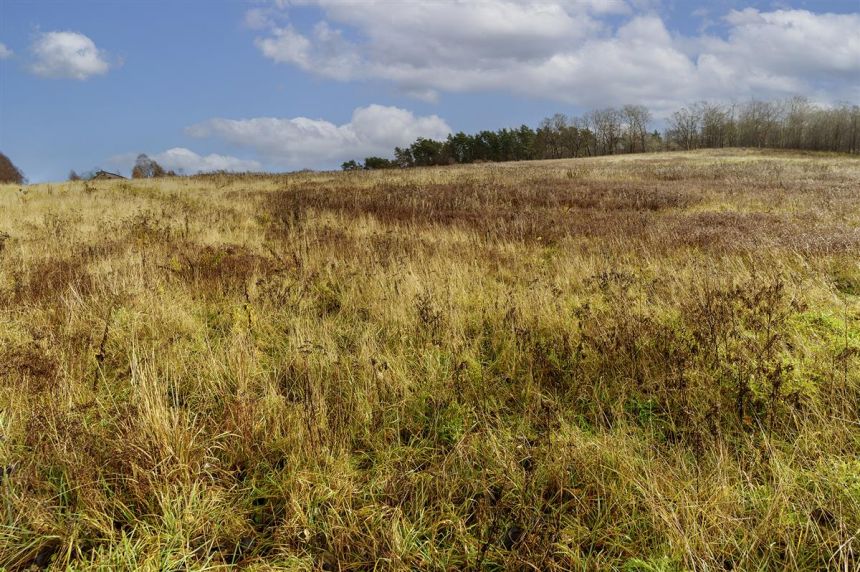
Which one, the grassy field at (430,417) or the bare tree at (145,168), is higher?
the bare tree at (145,168)

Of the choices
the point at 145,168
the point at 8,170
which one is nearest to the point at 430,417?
the point at 145,168

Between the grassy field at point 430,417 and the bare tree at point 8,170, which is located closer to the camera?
the grassy field at point 430,417

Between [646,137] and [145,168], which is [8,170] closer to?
[145,168]

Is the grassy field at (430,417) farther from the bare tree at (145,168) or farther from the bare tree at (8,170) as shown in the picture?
the bare tree at (8,170)

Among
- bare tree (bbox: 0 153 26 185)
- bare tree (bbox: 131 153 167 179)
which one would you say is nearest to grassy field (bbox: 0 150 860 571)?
bare tree (bbox: 131 153 167 179)

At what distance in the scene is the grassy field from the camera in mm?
2150

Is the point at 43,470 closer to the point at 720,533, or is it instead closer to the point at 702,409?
the point at 720,533

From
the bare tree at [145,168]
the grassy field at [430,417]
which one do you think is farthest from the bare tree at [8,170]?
the grassy field at [430,417]

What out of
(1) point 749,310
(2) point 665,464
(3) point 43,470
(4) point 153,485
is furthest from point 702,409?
(3) point 43,470

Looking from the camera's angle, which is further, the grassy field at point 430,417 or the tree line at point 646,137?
the tree line at point 646,137

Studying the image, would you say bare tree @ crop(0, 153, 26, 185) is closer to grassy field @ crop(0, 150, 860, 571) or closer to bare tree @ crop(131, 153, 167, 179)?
bare tree @ crop(131, 153, 167, 179)

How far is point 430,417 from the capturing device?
3246 mm

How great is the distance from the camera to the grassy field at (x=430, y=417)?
2.15 m

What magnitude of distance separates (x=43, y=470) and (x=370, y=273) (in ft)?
13.7
